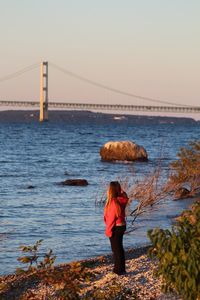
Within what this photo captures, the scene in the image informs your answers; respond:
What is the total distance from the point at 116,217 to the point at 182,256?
3580 mm

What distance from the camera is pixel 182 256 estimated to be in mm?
6434

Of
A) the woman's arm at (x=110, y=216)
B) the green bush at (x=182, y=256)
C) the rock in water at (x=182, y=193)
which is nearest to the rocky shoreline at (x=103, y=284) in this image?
the woman's arm at (x=110, y=216)

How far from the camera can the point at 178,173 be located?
1962cm

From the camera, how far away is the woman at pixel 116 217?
390 inches

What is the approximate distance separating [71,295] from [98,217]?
10.7 meters

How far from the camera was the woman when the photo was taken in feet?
32.5

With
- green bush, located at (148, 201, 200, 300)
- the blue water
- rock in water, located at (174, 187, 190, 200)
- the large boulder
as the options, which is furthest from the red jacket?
the large boulder

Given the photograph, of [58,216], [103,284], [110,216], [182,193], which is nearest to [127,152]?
[182,193]

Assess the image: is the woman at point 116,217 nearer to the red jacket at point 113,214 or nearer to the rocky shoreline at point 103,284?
the red jacket at point 113,214

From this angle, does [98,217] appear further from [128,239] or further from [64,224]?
[128,239]

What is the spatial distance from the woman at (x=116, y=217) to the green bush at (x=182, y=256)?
306 cm

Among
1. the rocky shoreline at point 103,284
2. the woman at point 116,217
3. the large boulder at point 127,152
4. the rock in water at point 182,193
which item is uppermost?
the woman at point 116,217

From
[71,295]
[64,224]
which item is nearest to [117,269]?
[71,295]

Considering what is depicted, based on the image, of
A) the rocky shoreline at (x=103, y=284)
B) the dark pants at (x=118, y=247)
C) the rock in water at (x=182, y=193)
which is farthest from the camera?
the rock in water at (x=182, y=193)
